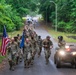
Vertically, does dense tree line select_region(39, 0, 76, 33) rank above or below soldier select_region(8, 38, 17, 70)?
above

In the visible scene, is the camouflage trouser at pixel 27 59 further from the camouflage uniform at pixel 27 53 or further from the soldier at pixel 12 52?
the soldier at pixel 12 52

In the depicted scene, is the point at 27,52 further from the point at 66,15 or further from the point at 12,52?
the point at 66,15

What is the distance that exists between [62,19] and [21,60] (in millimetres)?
59313

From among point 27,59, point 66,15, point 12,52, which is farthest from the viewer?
point 66,15

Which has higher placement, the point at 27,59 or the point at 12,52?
the point at 12,52

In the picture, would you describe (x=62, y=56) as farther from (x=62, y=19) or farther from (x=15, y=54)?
(x=62, y=19)

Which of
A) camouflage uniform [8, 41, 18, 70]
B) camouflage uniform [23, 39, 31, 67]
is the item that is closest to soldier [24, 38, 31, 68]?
camouflage uniform [23, 39, 31, 67]

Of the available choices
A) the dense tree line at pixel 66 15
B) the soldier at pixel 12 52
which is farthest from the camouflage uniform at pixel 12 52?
the dense tree line at pixel 66 15

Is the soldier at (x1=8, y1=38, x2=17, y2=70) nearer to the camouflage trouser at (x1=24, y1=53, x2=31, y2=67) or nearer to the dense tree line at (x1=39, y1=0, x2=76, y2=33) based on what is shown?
the camouflage trouser at (x1=24, y1=53, x2=31, y2=67)

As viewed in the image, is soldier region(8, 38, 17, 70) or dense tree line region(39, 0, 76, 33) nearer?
soldier region(8, 38, 17, 70)

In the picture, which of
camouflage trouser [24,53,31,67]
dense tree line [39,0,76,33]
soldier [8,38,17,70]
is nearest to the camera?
soldier [8,38,17,70]

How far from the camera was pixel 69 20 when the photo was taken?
271ft

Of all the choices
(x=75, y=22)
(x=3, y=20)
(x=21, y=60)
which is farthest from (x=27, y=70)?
(x=75, y=22)

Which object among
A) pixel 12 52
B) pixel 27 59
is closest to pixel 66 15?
pixel 27 59
